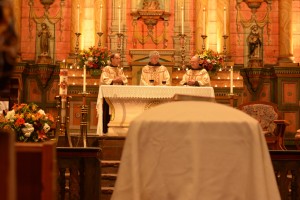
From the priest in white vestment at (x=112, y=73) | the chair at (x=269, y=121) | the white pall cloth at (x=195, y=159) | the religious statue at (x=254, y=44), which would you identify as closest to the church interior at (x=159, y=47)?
the religious statue at (x=254, y=44)

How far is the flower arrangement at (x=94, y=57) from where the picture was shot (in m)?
13.2

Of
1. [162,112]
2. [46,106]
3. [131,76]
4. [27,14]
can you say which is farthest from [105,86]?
[162,112]

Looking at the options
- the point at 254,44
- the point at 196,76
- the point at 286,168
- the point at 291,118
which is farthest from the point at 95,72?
the point at 286,168

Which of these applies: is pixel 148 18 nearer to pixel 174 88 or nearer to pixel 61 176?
pixel 174 88

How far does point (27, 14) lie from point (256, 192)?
39.4 ft

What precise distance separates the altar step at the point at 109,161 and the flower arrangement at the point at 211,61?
4455 millimetres

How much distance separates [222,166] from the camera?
3.91 m

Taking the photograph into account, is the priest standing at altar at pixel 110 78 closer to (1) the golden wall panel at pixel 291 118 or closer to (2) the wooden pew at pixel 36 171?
(1) the golden wall panel at pixel 291 118

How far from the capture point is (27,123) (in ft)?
22.9

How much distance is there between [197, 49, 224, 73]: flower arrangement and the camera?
13.2 m

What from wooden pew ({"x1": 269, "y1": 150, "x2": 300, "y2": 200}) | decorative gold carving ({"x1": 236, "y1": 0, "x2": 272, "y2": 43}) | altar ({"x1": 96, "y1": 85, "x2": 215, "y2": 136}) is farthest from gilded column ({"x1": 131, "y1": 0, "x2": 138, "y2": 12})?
wooden pew ({"x1": 269, "y1": 150, "x2": 300, "y2": 200})

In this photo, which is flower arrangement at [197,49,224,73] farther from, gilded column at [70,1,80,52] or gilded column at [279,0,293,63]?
gilded column at [70,1,80,52]

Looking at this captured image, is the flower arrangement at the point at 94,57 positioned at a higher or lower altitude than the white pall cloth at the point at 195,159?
higher

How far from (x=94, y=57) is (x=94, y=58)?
0.09 feet
